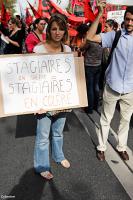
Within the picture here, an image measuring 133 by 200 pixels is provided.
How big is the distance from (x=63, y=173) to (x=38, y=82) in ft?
3.73

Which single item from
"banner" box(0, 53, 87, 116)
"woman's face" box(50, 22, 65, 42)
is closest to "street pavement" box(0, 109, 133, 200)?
"banner" box(0, 53, 87, 116)

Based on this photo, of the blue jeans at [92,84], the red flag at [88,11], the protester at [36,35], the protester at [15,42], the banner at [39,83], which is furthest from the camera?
the protester at [15,42]

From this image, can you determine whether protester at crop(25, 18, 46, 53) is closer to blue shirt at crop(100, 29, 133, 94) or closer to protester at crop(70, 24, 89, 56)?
protester at crop(70, 24, 89, 56)

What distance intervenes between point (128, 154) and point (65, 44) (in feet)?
5.64

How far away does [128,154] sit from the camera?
4.25 metres

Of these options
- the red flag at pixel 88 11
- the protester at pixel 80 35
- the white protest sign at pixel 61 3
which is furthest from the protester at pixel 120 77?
the white protest sign at pixel 61 3

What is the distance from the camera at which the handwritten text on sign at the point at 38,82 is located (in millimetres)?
3195

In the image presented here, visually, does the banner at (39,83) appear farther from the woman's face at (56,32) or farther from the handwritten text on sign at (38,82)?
the woman's face at (56,32)

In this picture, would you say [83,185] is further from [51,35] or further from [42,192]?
[51,35]

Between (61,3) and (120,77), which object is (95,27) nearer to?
(120,77)

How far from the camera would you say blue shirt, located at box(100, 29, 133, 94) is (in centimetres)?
351

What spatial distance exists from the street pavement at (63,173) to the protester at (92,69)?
109 cm

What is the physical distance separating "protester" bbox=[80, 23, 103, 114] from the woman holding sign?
7.42ft

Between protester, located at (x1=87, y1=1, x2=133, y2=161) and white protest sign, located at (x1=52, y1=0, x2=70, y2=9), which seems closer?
protester, located at (x1=87, y1=1, x2=133, y2=161)
